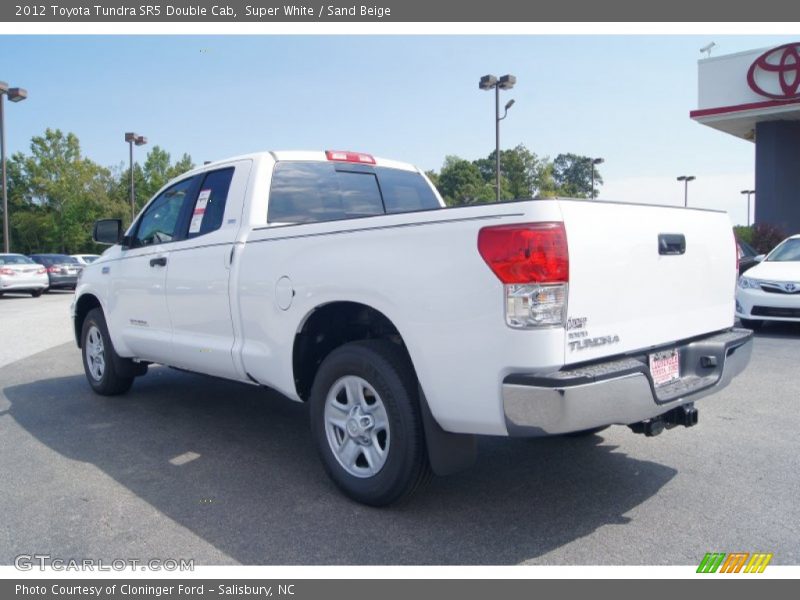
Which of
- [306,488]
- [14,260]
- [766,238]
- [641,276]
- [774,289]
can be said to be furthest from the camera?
[14,260]

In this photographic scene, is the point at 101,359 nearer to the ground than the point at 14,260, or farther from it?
nearer to the ground

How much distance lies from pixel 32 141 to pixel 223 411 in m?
48.0

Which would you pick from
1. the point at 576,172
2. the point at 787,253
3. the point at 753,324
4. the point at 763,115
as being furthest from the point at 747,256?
the point at 576,172

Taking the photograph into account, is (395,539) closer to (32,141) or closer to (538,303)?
(538,303)

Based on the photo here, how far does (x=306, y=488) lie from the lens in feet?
13.6

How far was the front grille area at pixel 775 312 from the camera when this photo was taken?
9.80 metres

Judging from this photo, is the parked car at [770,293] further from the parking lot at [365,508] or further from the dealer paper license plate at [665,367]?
the dealer paper license plate at [665,367]

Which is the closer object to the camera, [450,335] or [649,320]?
[450,335]

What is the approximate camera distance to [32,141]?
46531 millimetres

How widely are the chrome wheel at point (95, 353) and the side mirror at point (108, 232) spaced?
2.85 feet

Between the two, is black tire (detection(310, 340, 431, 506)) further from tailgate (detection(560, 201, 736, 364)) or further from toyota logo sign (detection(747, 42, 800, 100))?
toyota logo sign (detection(747, 42, 800, 100))

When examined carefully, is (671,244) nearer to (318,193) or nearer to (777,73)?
(318,193)

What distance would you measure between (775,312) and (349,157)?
7.44 meters
